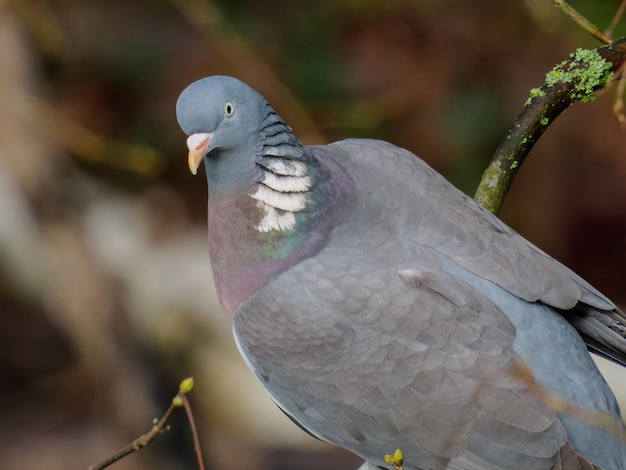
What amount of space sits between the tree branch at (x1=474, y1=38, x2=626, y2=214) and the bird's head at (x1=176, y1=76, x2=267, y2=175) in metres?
0.69

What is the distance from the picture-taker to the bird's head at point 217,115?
2.52m

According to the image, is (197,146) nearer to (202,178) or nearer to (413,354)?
(413,354)

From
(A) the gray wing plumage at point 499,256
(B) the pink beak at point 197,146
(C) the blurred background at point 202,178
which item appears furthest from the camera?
(C) the blurred background at point 202,178

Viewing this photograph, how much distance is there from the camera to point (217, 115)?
2559mm

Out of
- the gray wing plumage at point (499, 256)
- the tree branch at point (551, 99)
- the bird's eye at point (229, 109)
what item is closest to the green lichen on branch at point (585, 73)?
the tree branch at point (551, 99)

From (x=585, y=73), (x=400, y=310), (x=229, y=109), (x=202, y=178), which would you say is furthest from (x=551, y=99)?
(x=202, y=178)

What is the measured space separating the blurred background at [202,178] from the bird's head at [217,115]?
2988 millimetres

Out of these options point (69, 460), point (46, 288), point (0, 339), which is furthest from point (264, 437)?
point (0, 339)

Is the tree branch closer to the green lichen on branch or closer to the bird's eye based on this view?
the green lichen on branch

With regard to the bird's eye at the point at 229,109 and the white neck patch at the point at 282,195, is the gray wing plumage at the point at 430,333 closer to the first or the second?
the white neck patch at the point at 282,195

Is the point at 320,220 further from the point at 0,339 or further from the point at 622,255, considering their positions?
the point at 0,339

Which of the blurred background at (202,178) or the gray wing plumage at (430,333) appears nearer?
the gray wing plumage at (430,333)

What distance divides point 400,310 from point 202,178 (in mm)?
4707

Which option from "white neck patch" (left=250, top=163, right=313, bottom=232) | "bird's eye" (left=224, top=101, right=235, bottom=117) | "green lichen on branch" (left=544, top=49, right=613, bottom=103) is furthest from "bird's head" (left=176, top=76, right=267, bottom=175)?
"green lichen on branch" (left=544, top=49, right=613, bottom=103)
